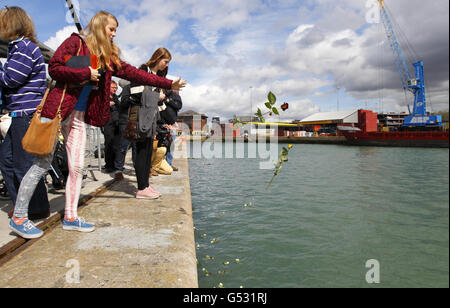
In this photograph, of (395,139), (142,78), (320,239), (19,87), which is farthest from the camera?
(395,139)

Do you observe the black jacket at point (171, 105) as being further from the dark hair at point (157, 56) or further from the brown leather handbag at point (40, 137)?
the brown leather handbag at point (40, 137)

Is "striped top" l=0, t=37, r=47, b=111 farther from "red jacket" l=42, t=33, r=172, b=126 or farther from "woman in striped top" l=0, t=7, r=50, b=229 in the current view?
"red jacket" l=42, t=33, r=172, b=126

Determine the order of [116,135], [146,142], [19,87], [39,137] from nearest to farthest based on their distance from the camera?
[39,137] < [19,87] < [146,142] < [116,135]

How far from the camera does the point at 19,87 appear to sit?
247 cm

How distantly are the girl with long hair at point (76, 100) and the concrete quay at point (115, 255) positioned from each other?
24cm

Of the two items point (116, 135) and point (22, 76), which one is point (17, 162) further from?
point (116, 135)

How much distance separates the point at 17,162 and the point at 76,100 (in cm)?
79

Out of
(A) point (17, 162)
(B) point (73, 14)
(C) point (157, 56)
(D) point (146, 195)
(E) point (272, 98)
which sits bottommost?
(D) point (146, 195)

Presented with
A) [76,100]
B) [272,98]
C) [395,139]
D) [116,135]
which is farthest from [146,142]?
[395,139]

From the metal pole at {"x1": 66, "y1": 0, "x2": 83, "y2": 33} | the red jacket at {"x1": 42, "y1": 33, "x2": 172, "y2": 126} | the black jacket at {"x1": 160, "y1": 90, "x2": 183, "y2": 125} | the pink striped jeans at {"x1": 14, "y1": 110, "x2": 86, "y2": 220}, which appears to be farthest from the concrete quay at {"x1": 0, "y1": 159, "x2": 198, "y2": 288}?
the metal pole at {"x1": 66, "y1": 0, "x2": 83, "y2": 33}

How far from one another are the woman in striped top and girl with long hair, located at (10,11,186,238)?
0.95ft

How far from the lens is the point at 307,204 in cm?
552

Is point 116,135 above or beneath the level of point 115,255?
above
